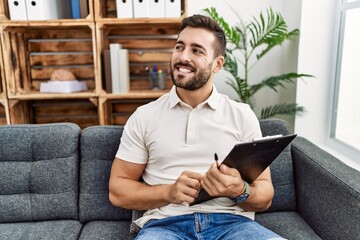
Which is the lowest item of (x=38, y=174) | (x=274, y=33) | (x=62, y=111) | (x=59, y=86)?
(x=38, y=174)

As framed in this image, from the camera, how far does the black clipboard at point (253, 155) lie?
0.89 m

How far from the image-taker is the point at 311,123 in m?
2.04

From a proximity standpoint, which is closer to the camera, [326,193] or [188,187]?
[188,187]

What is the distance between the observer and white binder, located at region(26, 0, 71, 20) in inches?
74.0

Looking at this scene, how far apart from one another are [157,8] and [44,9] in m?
0.67

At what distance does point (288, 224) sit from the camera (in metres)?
1.34

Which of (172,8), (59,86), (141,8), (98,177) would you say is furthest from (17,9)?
(98,177)

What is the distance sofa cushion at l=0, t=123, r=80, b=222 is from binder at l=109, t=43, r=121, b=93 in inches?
25.8

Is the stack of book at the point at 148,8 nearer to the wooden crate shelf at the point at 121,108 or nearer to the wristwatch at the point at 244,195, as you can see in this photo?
the wooden crate shelf at the point at 121,108

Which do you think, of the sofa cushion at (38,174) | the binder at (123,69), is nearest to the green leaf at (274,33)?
the binder at (123,69)

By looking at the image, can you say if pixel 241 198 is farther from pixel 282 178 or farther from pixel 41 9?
pixel 41 9

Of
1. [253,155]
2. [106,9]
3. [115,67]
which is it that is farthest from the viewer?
[106,9]

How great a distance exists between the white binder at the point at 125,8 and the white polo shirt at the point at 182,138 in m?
0.85

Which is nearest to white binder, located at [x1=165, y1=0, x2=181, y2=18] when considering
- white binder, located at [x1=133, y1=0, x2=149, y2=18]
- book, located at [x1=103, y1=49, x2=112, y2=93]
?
white binder, located at [x1=133, y1=0, x2=149, y2=18]
